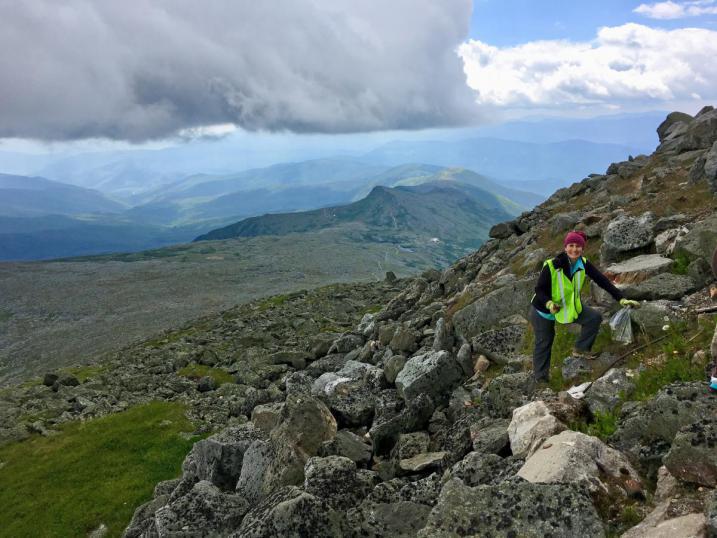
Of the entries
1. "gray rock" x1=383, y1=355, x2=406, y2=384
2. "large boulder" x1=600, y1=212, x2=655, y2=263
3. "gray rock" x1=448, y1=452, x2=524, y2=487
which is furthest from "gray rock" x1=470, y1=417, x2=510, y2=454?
"large boulder" x1=600, y1=212, x2=655, y2=263

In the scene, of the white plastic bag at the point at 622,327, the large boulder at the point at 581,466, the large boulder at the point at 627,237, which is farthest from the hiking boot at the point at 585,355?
the large boulder at the point at 627,237

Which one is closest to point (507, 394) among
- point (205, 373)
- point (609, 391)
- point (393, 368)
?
point (609, 391)

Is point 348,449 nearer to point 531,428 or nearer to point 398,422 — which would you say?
point 398,422

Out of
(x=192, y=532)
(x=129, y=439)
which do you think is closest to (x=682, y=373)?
(x=192, y=532)

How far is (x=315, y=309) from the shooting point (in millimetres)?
87375

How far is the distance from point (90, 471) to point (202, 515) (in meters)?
21.0

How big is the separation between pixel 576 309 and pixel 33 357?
5271 inches

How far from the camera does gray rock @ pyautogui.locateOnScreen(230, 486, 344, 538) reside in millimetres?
9727

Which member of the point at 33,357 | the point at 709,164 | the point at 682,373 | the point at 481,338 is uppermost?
the point at 709,164

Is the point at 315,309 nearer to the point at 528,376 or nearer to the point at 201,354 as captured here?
the point at 201,354

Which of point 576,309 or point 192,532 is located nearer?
point 192,532

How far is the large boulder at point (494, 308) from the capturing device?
23438mm

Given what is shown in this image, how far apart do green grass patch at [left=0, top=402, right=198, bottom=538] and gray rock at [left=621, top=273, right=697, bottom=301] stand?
2468 centimetres

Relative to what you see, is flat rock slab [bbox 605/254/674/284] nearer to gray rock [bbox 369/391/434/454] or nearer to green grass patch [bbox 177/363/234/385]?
gray rock [bbox 369/391/434/454]
